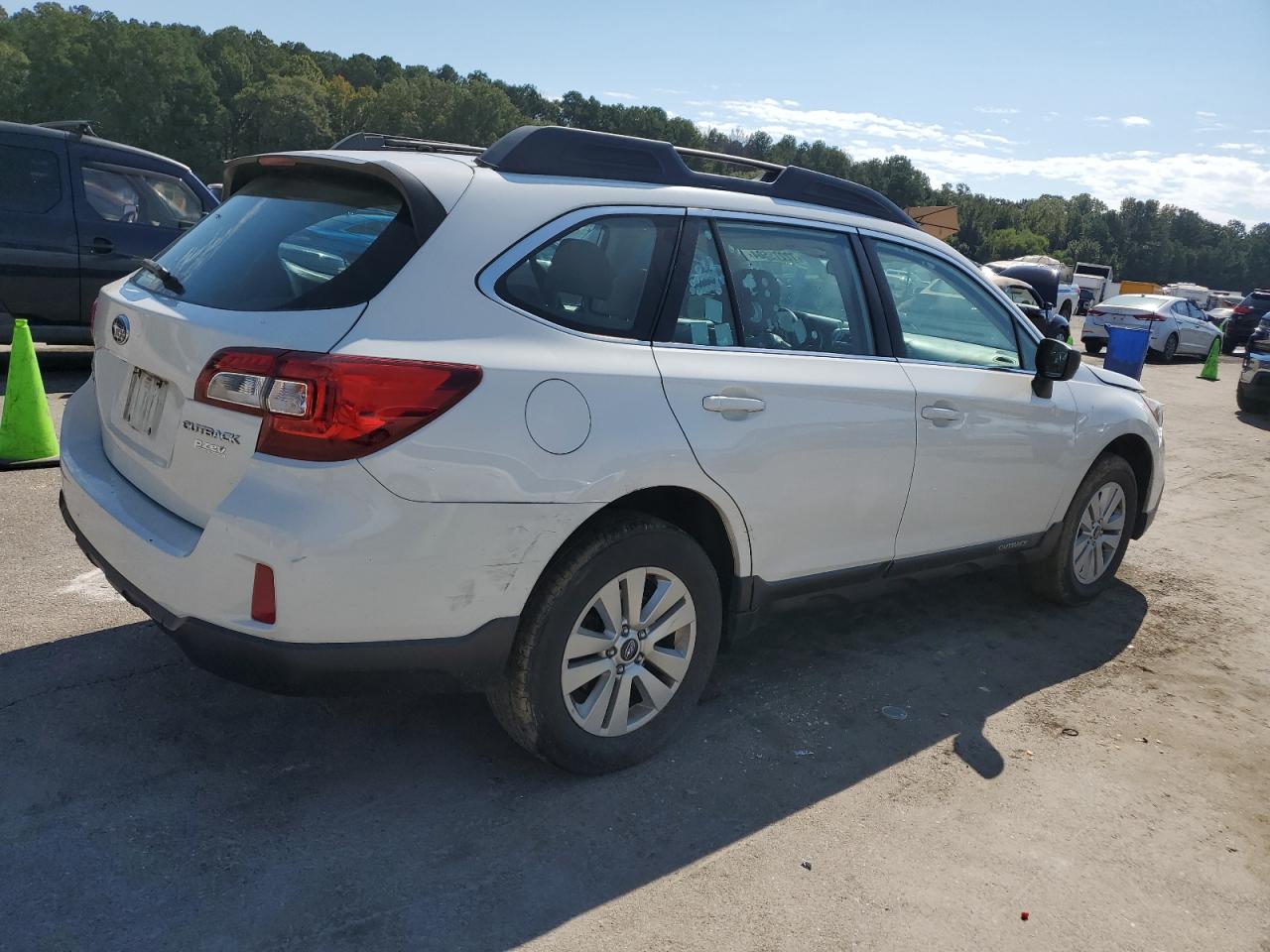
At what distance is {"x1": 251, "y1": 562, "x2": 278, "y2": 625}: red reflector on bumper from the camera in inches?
104

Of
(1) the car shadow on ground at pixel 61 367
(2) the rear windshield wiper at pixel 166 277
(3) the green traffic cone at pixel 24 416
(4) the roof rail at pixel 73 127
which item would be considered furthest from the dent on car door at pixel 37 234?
(2) the rear windshield wiper at pixel 166 277

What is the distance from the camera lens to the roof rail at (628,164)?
326cm

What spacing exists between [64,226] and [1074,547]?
26.7ft

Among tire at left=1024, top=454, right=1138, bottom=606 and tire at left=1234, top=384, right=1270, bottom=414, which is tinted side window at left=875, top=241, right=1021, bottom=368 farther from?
tire at left=1234, top=384, right=1270, bottom=414

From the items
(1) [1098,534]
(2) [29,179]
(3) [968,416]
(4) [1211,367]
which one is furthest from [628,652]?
(4) [1211,367]

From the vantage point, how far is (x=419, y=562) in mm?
2713

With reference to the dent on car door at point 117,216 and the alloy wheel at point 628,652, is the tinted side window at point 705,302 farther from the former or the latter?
the dent on car door at point 117,216

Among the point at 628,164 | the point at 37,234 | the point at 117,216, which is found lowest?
the point at 37,234

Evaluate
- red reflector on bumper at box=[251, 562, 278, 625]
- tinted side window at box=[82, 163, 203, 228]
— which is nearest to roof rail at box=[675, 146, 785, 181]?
red reflector on bumper at box=[251, 562, 278, 625]

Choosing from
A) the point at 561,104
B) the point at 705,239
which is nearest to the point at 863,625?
the point at 705,239

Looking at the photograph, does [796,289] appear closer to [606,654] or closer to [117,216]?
[606,654]

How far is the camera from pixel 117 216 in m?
9.12

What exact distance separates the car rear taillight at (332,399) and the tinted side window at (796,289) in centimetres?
129

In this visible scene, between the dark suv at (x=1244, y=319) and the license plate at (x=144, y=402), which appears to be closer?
the license plate at (x=144, y=402)
